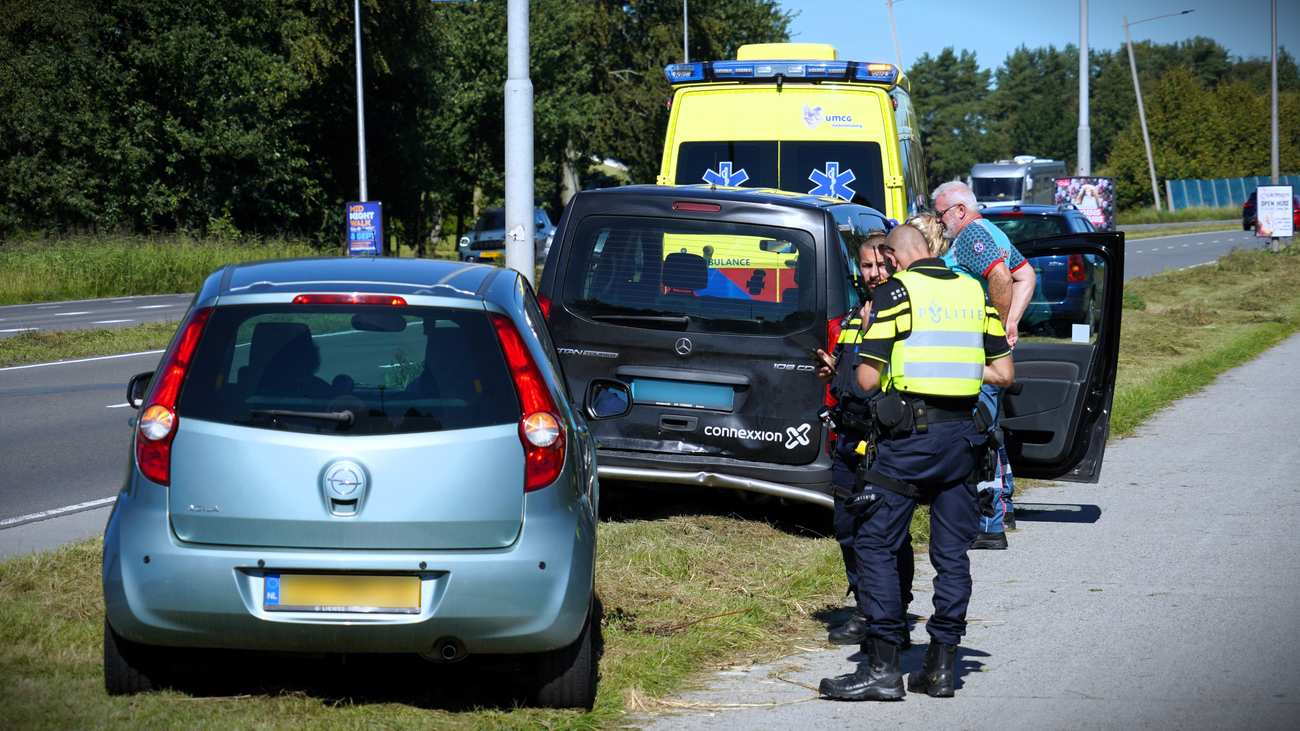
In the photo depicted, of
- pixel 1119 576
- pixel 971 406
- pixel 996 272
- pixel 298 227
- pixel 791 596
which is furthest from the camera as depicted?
pixel 298 227

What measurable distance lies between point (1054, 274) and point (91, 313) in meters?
17.2

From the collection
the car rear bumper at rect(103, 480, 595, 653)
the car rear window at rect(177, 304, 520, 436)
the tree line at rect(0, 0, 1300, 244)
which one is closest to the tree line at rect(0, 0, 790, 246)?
the tree line at rect(0, 0, 1300, 244)

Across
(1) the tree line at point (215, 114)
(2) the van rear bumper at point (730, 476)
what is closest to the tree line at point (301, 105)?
(1) the tree line at point (215, 114)

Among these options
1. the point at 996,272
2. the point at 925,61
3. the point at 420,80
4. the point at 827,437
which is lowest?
the point at 827,437

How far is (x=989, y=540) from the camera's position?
8180 mm

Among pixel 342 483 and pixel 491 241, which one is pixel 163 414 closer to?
pixel 342 483

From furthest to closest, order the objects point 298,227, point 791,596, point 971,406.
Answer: point 298,227
point 791,596
point 971,406

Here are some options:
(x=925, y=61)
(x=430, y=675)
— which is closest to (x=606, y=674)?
(x=430, y=675)

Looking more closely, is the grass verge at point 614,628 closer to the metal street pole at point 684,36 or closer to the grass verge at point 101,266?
the grass verge at point 101,266

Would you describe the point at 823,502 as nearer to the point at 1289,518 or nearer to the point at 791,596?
the point at 791,596

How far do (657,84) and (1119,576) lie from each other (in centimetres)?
5427

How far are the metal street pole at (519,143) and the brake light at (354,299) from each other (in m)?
5.47

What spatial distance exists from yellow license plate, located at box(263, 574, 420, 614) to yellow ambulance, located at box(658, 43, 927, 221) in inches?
356

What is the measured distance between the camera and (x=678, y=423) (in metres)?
7.95
